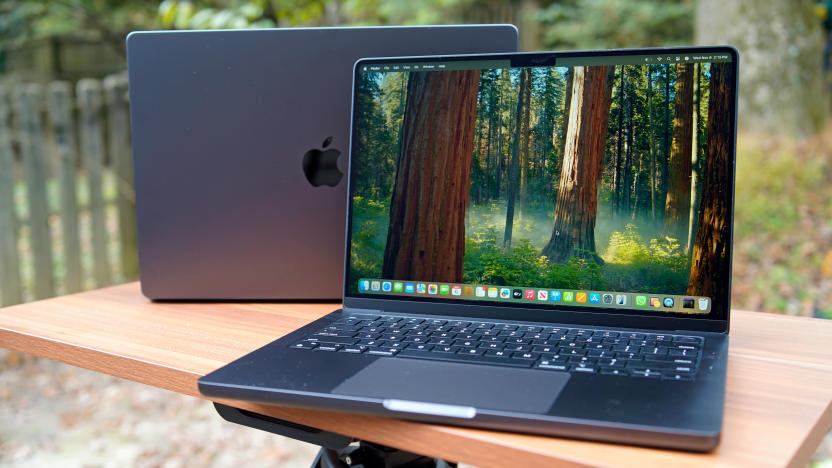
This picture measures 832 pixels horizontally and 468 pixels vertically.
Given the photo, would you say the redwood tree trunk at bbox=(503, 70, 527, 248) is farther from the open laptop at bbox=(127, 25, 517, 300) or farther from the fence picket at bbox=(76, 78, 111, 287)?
the fence picket at bbox=(76, 78, 111, 287)

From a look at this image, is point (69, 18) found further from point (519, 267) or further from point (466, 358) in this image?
point (466, 358)

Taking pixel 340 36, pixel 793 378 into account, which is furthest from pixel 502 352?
pixel 340 36

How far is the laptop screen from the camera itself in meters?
0.97

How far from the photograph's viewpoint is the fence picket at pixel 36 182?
3.12 meters

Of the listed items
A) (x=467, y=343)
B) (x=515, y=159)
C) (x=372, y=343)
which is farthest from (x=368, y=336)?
(x=515, y=159)

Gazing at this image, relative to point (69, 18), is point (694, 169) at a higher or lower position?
lower

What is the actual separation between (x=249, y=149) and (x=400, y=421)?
68 centimetres

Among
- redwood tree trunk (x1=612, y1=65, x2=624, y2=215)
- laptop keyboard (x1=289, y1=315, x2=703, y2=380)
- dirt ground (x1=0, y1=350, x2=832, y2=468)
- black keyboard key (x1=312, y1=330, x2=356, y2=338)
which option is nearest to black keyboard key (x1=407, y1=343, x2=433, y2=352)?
laptop keyboard (x1=289, y1=315, x2=703, y2=380)

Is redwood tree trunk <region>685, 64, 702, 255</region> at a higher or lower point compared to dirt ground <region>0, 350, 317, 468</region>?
higher

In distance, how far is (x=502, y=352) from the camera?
2.87ft

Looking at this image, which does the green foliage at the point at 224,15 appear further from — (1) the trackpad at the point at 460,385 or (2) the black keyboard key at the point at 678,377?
(2) the black keyboard key at the point at 678,377

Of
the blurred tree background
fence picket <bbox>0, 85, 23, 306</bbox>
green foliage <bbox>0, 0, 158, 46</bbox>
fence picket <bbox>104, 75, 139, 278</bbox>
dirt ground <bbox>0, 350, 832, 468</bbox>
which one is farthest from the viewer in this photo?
green foliage <bbox>0, 0, 158, 46</bbox>

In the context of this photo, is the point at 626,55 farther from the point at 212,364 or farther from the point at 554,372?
the point at 212,364

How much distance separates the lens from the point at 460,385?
2.53 ft
